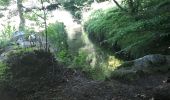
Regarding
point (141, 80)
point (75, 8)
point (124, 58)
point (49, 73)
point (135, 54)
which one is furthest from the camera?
point (75, 8)

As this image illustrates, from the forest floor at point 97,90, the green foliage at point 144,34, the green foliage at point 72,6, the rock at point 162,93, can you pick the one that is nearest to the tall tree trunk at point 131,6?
the green foliage at point 144,34

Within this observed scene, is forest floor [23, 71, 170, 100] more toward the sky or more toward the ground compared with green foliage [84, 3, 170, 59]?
more toward the ground

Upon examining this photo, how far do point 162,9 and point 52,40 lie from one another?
4344mm

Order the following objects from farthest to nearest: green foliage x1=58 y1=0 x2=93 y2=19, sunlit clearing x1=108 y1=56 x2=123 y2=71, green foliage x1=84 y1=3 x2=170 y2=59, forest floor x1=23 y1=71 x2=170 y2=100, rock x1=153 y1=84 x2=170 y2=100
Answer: green foliage x1=58 y1=0 x2=93 y2=19 < sunlit clearing x1=108 y1=56 x2=123 y2=71 < green foliage x1=84 y1=3 x2=170 y2=59 < forest floor x1=23 y1=71 x2=170 y2=100 < rock x1=153 y1=84 x2=170 y2=100

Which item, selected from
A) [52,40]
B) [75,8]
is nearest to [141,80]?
[52,40]

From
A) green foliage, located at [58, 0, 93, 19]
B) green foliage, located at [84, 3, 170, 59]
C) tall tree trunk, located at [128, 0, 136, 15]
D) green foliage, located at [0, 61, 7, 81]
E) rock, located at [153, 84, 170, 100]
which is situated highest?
green foliage, located at [58, 0, 93, 19]

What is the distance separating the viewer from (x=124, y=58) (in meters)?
12.6

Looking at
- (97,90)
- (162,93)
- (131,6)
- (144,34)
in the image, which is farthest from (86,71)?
(131,6)

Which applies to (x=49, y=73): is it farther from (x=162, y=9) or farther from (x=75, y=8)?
(x=75, y=8)

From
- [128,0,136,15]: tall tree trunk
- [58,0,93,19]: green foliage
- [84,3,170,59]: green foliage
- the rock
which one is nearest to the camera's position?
the rock

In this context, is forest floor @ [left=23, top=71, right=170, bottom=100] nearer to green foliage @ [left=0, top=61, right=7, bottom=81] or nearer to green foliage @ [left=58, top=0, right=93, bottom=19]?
green foliage @ [left=0, top=61, right=7, bottom=81]

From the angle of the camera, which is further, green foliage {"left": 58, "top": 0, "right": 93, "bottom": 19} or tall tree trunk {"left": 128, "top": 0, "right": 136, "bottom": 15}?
green foliage {"left": 58, "top": 0, "right": 93, "bottom": 19}

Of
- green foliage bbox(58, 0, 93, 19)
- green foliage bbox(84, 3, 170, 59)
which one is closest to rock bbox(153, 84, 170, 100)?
green foliage bbox(84, 3, 170, 59)

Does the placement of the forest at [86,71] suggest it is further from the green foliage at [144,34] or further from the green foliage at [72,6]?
the green foliage at [72,6]
